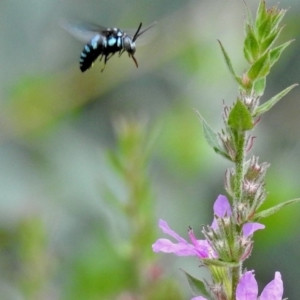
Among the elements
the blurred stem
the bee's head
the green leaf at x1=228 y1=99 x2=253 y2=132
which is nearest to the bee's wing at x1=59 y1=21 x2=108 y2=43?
the bee's head

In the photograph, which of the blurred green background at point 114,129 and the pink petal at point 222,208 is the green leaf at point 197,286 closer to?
the pink petal at point 222,208

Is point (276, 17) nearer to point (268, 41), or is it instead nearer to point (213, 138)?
point (268, 41)

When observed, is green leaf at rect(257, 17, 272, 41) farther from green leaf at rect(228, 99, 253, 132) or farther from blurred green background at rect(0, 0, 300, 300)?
blurred green background at rect(0, 0, 300, 300)

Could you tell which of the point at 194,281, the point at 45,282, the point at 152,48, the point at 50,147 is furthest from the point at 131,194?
the point at 152,48

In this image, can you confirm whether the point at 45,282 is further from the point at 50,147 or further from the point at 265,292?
the point at 265,292

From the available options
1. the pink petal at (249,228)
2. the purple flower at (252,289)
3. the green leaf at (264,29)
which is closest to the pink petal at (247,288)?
the purple flower at (252,289)
